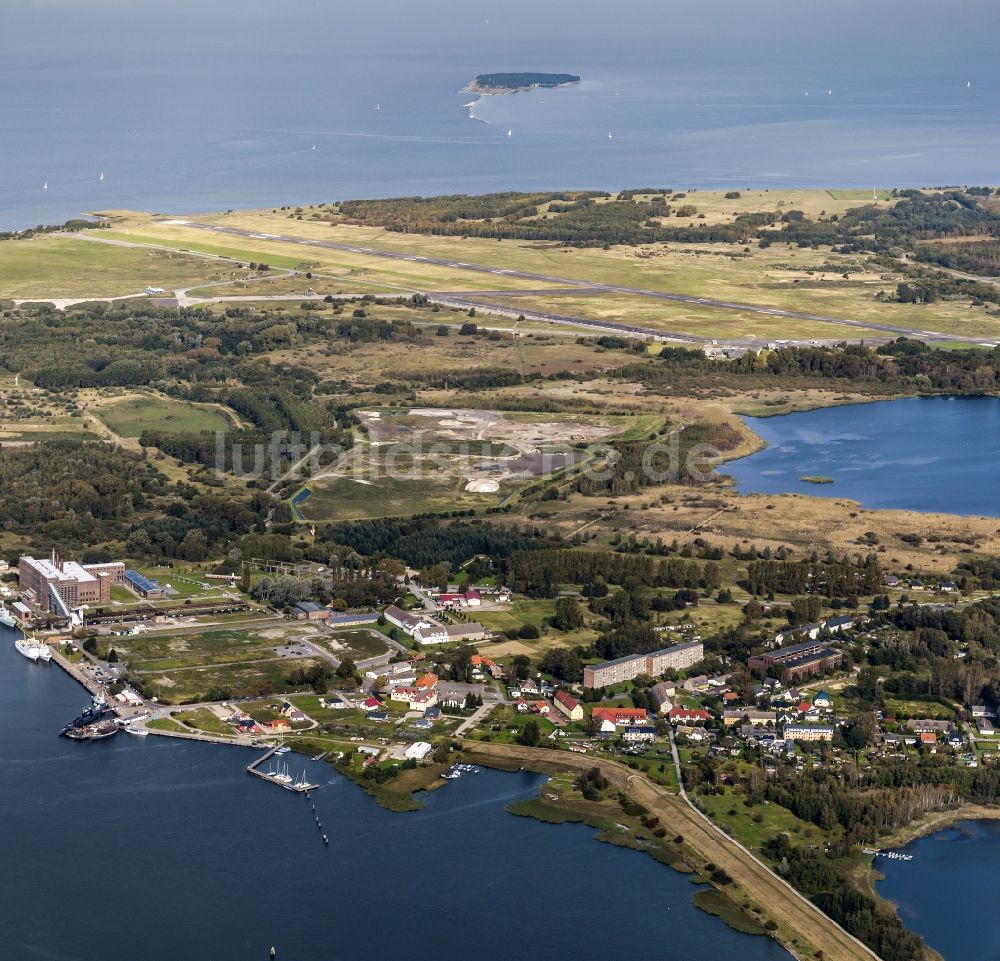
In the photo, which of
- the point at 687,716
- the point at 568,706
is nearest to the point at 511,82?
the point at 568,706

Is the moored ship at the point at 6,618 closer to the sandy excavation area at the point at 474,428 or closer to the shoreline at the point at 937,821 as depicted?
the sandy excavation area at the point at 474,428

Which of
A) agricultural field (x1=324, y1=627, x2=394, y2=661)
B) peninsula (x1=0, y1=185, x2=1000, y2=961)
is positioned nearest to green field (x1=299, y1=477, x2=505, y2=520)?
peninsula (x1=0, y1=185, x2=1000, y2=961)

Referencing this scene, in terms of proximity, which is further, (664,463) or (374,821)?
(664,463)

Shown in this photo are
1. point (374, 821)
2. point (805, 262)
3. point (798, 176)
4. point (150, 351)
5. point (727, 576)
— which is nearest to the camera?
point (374, 821)

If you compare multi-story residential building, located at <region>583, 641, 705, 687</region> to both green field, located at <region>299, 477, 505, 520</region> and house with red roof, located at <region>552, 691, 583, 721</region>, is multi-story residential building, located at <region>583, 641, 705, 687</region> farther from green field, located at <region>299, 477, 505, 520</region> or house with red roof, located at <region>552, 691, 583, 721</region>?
green field, located at <region>299, 477, 505, 520</region>

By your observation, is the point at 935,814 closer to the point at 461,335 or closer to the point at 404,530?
the point at 404,530

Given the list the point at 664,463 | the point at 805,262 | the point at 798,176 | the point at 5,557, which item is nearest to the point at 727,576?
the point at 664,463

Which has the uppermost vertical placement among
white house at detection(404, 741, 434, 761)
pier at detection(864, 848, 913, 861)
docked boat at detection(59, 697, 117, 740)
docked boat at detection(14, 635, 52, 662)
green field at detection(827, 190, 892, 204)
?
green field at detection(827, 190, 892, 204)
